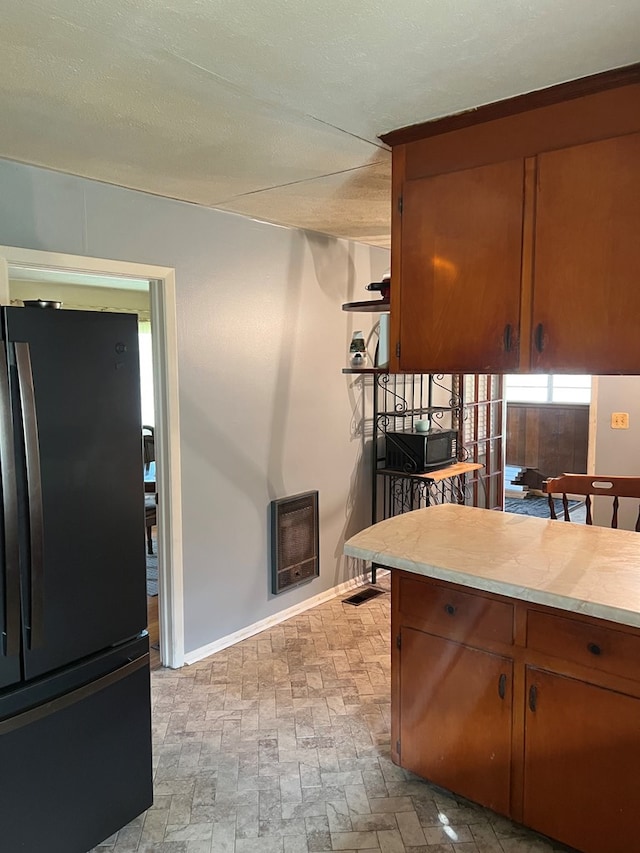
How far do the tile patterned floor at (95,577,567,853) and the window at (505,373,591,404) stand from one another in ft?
16.9

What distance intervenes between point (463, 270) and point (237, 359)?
1.61 meters

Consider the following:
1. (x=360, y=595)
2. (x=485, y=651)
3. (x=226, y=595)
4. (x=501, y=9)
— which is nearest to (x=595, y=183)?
(x=501, y=9)

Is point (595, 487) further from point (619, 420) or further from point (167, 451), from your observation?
point (167, 451)

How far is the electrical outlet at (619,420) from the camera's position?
13.1ft

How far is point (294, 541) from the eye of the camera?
3811mm

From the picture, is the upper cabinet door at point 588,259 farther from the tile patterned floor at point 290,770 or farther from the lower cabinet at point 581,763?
the tile patterned floor at point 290,770

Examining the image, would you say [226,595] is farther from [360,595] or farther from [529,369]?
[529,369]

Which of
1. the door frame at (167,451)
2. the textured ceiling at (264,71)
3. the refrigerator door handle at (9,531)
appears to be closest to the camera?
the textured ceiling at (264,71)

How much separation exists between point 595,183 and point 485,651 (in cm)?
150

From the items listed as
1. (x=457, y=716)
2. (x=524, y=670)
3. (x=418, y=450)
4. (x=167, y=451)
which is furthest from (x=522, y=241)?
(x=418, y=450)

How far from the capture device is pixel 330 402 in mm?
4043

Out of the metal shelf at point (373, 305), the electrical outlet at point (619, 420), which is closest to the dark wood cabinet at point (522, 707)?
the metal shelf at point (373, 305)

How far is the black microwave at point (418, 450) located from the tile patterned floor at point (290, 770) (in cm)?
123

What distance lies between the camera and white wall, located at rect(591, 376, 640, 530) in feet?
13.0
